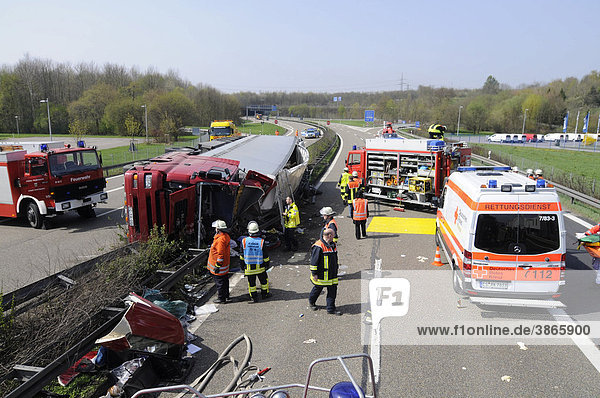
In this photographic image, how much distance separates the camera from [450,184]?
9508 millimetres

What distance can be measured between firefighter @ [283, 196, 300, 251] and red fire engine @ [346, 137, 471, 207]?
6.43 metres

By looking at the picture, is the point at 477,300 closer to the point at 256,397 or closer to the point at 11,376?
the point at 256,397

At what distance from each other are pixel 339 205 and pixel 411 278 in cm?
856

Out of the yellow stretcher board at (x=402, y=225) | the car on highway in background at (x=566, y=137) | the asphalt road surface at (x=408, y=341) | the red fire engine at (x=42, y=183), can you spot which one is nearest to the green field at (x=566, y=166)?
the yellow stretcher board at (x=402, y=225)

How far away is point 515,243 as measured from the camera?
7078 mm

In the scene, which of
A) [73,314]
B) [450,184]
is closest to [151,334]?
[73,314]

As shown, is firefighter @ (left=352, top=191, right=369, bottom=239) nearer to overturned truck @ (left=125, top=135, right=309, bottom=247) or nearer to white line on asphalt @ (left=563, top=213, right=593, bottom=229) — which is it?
overturned truck @ (left=125, top=135, right=309, bottom=247)

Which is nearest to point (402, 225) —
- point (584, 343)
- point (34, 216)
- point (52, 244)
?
point (584, 343)

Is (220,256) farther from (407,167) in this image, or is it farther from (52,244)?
(407,167)

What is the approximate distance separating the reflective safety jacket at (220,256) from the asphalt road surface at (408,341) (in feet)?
2.47

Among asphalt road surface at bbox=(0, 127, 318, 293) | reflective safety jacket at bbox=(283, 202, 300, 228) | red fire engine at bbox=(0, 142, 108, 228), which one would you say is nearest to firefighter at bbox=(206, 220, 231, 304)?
asphalt road surface at bbox=(0, 127, 318, 293)

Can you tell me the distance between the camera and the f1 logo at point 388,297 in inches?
298

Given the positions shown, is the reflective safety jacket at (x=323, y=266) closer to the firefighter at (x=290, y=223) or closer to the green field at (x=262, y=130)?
the firefighter at (x=290, y=223)

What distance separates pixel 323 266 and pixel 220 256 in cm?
194
